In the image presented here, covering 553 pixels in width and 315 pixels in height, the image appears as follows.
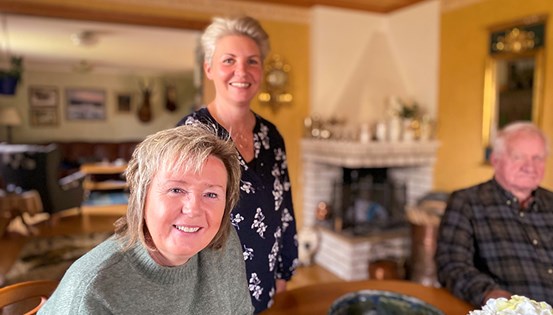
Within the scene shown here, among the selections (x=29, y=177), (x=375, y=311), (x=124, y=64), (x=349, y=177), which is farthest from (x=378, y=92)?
(x=124, y=64)

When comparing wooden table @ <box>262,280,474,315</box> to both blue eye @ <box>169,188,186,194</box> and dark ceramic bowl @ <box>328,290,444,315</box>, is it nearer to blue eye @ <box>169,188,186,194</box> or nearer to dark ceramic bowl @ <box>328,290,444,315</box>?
dark ceramic bowl @ <box>328,290,444,315</box>

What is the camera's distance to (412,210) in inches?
126

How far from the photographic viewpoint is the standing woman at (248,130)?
1191mm

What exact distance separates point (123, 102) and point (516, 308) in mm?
8405

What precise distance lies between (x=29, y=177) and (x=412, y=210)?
13.2 feet

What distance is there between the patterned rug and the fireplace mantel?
206 cm

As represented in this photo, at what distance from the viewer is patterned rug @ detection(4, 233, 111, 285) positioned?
337 cm

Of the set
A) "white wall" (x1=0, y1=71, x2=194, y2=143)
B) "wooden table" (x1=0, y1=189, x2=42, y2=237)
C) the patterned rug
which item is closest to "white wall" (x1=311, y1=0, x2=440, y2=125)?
the patterned rug

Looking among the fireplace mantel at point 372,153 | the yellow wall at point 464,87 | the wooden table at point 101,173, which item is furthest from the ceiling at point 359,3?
the wooden table at point 101,173

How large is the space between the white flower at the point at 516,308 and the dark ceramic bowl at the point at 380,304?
40 centimetres

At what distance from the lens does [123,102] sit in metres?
8.30

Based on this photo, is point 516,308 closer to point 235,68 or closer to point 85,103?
point 235,68

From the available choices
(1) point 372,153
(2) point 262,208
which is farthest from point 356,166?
(2) point 262,208

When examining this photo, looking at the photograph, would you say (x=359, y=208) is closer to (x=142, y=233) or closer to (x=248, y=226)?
(x=248, y=226)
